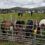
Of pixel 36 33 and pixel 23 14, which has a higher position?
pixel 23 14

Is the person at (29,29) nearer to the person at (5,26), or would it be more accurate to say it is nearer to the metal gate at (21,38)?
the metal gate at (21,38)

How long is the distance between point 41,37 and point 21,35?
124mm

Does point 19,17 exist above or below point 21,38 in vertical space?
above

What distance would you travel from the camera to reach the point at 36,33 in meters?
0.93

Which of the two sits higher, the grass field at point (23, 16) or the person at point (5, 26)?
the grass field at point (23, 16)

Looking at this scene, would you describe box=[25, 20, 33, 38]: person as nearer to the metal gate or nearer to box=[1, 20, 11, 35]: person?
the metal gate

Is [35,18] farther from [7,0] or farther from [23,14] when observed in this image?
[7,0]

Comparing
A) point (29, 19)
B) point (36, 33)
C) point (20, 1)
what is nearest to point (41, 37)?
point (36, 33)

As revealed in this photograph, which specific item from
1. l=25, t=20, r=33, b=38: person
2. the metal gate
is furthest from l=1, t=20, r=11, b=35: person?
l=25, t=20, r=33, b=38: person

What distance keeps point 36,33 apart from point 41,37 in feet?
0.13

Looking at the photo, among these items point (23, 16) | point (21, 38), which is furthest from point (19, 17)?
point (21, 38)

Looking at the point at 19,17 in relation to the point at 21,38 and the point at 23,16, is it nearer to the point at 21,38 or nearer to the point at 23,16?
the point at 23,16

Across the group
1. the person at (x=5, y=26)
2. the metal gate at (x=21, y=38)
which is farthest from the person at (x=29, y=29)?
the person at (x=5, y=26)

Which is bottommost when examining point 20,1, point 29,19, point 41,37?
point 41,37
